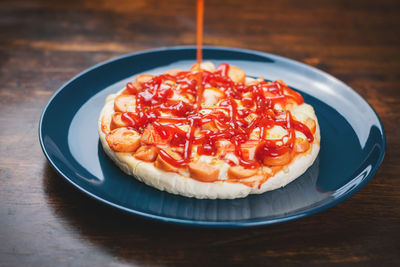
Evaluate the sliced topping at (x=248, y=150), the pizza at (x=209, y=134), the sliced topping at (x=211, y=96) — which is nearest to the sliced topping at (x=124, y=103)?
the pizza at (x=209, y=134)

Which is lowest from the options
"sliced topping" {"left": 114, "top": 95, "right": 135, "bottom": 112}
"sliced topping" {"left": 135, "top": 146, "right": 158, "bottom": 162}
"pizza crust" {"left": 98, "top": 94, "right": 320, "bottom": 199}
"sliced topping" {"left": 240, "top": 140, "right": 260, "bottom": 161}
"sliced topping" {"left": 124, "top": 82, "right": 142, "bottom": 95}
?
"pizza crust" {"left": 98, "top": 94, "right": 320, "bottom": 199}

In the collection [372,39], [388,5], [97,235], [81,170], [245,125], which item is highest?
[388,5]

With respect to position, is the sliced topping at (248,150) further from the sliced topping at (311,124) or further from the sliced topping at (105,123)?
the sliced topping at (105,123)

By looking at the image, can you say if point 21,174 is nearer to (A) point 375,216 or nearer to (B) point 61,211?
(B) point 61,211

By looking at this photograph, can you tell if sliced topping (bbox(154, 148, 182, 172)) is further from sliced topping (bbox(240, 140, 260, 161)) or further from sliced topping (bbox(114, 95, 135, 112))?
sliced topping (bbox(114, 95, 135, 112))

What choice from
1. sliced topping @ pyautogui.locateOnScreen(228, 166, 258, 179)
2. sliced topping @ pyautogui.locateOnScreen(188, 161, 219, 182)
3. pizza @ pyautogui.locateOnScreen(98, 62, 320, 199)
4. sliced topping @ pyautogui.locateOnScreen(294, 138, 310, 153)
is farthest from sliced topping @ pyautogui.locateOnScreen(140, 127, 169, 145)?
sliced topping @ pyautogui.locateOnScreen(294, 138, 310, 153)

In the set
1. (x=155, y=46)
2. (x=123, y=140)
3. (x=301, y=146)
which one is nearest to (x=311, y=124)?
(x=301, y=146)

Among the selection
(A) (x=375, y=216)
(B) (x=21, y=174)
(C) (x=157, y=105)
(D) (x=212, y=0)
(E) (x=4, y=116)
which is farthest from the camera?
(D) (x=212, y=0)

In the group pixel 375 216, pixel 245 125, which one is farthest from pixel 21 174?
pixel 375 216
